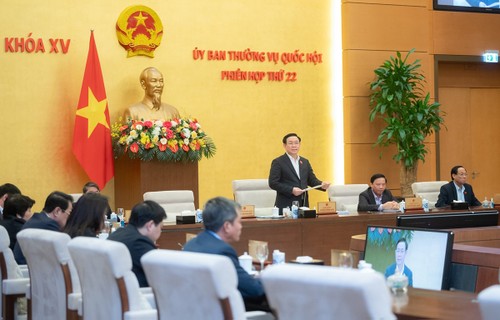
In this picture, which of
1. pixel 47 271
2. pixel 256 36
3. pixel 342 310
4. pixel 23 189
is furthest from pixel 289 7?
pixel 342 310

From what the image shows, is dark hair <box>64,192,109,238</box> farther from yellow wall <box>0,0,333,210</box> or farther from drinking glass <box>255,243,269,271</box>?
yellow wall <box>0,0,333,210</box>

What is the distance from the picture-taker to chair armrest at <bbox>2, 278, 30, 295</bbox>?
5.58 metres

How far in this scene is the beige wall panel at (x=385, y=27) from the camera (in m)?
12.0

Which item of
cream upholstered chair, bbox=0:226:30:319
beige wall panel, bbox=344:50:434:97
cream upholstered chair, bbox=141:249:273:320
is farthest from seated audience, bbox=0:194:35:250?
beige wall panel, bbox=344:50:434:97

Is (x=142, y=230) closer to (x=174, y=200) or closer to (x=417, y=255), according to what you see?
(x=417, y=255)

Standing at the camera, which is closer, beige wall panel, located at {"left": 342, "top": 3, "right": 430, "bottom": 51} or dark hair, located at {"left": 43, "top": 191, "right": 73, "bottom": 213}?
dark hair, located at {"left": 43, "top": 191, "right": 73, "bottom": 213}

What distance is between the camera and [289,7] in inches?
466

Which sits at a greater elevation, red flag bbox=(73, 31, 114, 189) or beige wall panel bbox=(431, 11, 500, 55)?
beige wall panel bbox=(431, 11, 500, 55)

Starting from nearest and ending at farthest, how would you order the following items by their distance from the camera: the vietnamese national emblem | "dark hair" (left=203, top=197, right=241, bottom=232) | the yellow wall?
"dark hair" (left=203, top=197, right=241, bottom=232) → the yellow wall → the vietnamese national emblem

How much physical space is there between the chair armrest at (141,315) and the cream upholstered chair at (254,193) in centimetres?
475

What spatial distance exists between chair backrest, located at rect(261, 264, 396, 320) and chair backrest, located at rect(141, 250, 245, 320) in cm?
33

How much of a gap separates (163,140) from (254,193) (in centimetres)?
122

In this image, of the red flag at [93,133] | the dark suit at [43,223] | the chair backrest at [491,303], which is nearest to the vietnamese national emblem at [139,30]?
the red flag at [93,133]

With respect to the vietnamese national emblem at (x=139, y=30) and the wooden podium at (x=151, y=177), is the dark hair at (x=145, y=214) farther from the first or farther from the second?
the vietnamese national emblem at (x=139, y=30)
